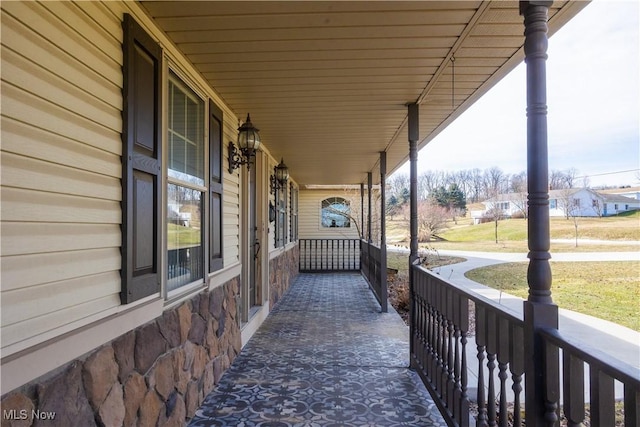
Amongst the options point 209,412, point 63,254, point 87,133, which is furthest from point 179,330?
point 87,133

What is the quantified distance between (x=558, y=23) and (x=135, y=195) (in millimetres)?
2531

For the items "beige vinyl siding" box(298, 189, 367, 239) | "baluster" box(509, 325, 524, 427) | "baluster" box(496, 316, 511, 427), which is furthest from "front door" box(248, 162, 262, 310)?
"beige vinyl siding" box(298, 189, 367, 239)

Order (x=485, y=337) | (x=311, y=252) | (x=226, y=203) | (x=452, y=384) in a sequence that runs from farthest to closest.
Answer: (x=311, y=252), (x=226, y=203), (x=452, y=384), (x=485, y=337)

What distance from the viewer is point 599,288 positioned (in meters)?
7.81

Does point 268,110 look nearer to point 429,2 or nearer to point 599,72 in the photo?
point 429,2

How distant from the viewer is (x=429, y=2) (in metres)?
2.06

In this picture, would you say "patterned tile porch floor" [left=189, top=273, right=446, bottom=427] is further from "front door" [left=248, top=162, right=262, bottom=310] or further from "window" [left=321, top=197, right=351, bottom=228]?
"window" [left=321, top=197, right=351, bottom=228]

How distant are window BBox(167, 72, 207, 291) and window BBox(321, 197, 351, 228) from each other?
944 centimetres

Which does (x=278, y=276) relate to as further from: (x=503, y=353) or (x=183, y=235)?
(x=503, y=353)

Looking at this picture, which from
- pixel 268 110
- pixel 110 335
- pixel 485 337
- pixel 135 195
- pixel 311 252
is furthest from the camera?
pixel 311 252

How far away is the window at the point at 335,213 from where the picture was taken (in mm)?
12438

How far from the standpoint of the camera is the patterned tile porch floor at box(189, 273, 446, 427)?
2736mm

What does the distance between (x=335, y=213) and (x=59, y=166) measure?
11.1m

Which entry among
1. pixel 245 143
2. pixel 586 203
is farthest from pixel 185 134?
pixel 586 203
